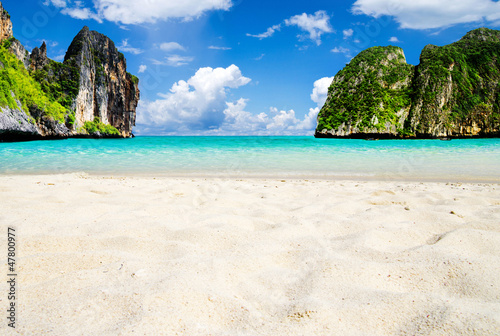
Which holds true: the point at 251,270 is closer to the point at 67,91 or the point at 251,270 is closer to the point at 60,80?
the point at 67,91

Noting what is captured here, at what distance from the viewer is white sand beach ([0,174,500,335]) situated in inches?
61.1

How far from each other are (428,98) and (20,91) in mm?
87337

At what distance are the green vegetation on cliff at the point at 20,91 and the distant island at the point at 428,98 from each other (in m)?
64.9

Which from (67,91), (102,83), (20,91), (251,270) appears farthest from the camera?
(102,83)

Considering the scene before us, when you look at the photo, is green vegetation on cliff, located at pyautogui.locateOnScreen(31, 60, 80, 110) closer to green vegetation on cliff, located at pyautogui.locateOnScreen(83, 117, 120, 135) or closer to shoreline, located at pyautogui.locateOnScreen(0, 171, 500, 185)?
green vegetation on cliff, located at pyautogui.locateOnScreen(83, 117, 120, 135)

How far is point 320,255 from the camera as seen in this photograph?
2.48 m

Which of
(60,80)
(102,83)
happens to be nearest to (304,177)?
(60,80)

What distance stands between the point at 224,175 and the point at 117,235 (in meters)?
6.93

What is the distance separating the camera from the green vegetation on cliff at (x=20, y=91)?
130ft

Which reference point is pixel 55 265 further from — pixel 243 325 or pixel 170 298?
pixel 243 325

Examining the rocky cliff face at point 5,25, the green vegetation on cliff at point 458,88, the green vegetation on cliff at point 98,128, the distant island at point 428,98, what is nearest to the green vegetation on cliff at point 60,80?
the green vegetation on cliff at point 98,128

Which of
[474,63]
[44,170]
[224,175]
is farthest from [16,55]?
[474,63]

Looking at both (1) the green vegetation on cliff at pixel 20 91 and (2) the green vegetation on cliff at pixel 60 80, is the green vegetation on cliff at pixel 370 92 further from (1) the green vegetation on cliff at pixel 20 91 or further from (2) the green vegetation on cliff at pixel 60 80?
(1) the green vegetation on cliff at pixel 20 91

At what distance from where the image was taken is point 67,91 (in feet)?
198
